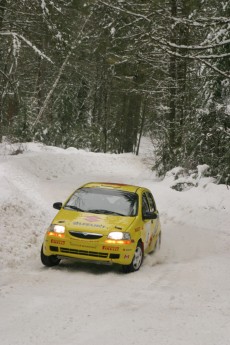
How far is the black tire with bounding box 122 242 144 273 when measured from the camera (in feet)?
31.9

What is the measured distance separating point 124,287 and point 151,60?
15.8m

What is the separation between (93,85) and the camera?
50406 millimetres

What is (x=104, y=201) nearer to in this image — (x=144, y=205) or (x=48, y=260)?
(x=144, y=205)

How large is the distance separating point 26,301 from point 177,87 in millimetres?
17711

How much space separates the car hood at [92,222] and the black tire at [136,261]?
0.55 metres

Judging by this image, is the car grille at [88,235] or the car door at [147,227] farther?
the car door at [147,227]

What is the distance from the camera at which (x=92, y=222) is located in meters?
9.88

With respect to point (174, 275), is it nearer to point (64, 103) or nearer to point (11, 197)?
point (11, 197)

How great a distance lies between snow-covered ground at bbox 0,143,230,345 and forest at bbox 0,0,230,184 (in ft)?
9.49

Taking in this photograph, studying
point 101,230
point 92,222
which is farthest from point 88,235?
point 92,222

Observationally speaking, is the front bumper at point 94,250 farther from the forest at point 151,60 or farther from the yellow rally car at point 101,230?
the forest at point 151,60

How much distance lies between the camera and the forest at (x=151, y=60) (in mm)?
14203

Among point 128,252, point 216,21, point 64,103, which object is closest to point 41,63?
point 64,103

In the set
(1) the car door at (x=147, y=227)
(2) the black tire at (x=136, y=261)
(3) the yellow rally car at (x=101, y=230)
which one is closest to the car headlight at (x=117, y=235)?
(3) the yellow rally car at (x=101, y=230)
